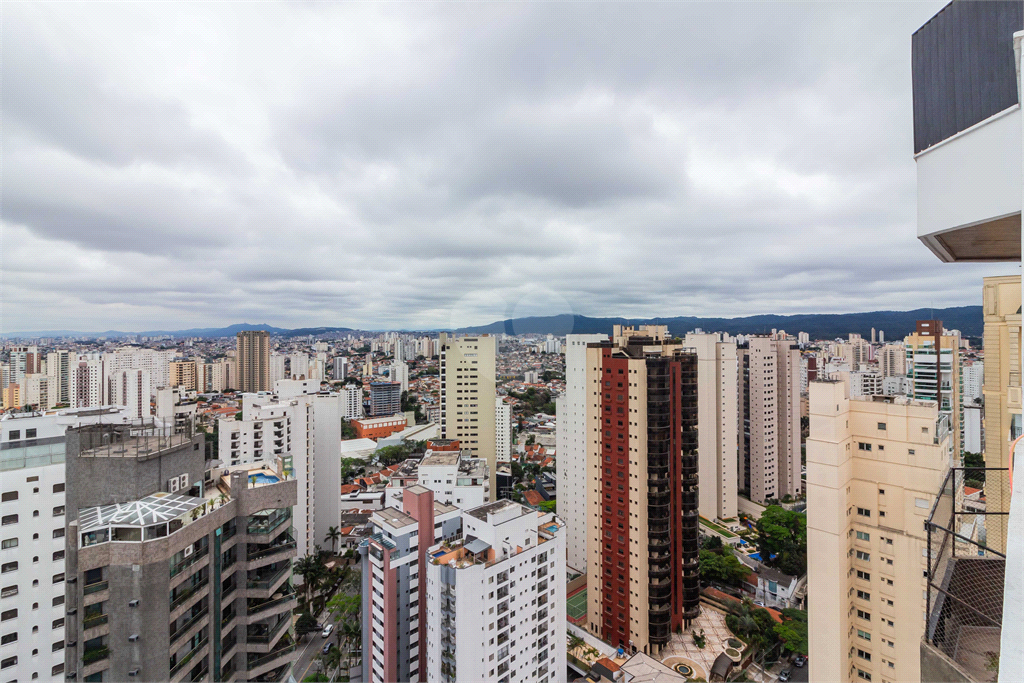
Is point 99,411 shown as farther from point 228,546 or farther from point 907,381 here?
point 907,381

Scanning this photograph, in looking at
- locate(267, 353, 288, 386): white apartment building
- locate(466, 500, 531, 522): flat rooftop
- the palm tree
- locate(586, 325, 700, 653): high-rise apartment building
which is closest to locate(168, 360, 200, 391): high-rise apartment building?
locate(267, 353, 288, 386): white apartment building

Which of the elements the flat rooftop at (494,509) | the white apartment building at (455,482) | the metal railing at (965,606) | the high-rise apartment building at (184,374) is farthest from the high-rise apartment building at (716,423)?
the high-rise apartment building at (184,374)

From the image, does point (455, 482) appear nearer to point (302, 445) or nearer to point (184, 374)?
point (302, 445)

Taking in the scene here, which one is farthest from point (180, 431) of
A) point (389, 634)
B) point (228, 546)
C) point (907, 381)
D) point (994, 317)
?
point (907, 381)

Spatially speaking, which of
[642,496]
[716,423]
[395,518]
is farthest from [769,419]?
[395,518]

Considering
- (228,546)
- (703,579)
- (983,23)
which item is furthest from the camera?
(703,579)

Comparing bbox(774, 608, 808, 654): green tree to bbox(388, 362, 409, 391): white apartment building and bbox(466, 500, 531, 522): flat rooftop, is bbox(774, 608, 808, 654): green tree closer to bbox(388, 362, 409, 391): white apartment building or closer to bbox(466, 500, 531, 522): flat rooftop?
bbox(466, 500, 531, 522): flat rooftop
